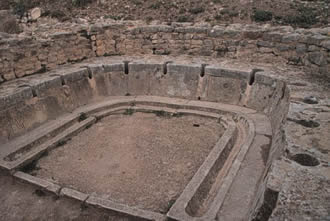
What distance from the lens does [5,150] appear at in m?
5.15

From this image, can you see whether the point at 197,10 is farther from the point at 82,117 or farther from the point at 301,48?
the point at 82,117

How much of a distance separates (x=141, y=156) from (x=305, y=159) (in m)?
3.12

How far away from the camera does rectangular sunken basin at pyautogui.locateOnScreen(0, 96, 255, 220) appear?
4020mm

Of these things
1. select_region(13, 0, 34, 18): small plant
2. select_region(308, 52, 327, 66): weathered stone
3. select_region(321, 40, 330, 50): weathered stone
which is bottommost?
select_region(308, 52, 327, 66): weathered stone

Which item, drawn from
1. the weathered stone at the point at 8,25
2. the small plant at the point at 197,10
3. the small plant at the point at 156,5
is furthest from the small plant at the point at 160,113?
the small plant at the point at 156,5

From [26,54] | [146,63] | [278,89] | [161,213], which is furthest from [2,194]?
[278,89]

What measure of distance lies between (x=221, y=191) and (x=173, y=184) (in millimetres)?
920

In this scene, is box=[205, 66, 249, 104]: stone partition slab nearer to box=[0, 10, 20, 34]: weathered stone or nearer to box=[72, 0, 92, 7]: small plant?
box=[0, 10, 20, 34]: weathered stone

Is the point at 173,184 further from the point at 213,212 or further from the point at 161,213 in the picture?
the point at 213,212

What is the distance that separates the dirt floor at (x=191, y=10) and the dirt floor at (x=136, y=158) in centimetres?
899

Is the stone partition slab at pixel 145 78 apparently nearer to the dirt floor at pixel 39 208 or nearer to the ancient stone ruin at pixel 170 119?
the ancient stone ruin at pixel 170 119

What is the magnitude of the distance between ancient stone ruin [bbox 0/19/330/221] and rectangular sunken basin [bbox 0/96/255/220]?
0.09 feet

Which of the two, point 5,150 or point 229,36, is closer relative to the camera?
point 5,150

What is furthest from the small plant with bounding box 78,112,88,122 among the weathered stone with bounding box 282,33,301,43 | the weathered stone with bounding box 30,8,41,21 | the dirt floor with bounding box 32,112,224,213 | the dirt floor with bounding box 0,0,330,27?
the weathered stone with bounding box 30,8,41,21
